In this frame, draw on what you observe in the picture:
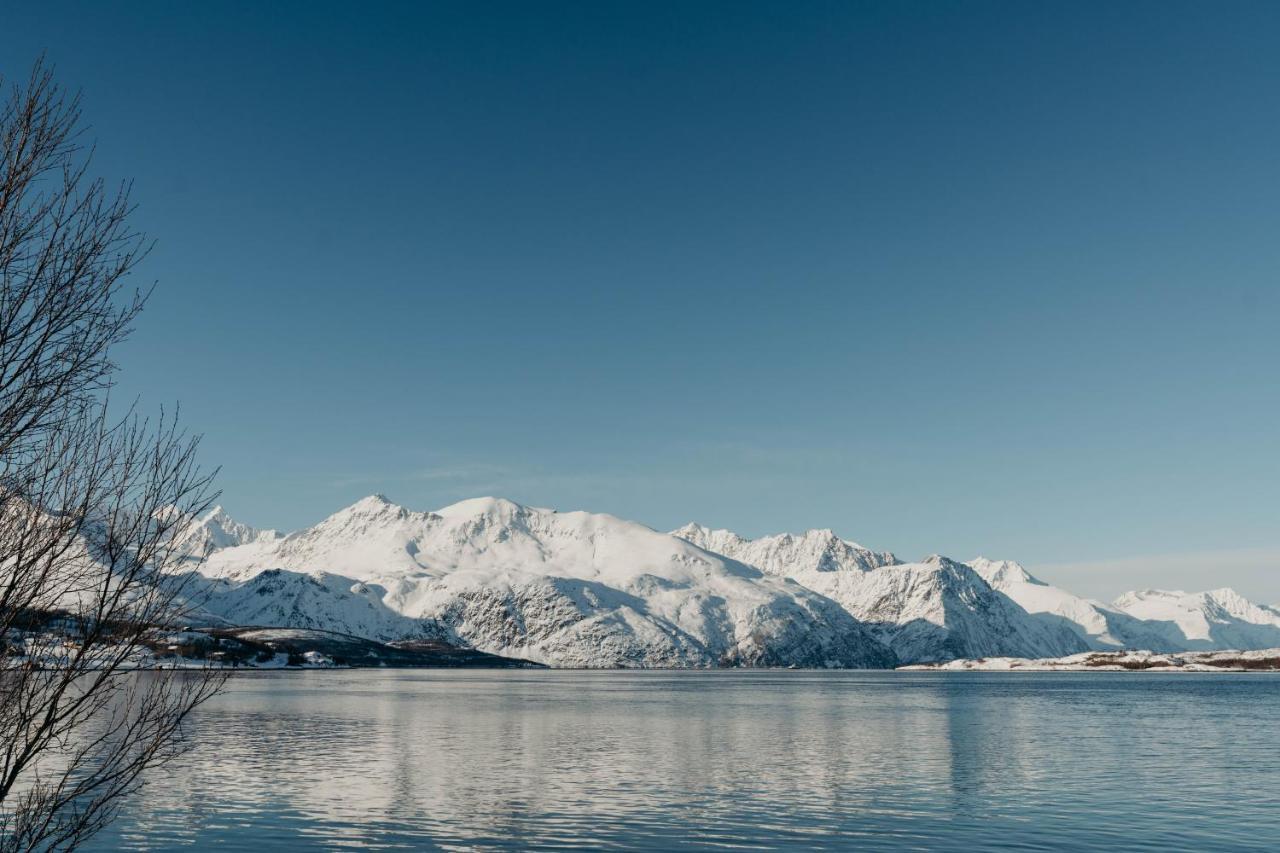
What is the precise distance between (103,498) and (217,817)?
3586 centimetres

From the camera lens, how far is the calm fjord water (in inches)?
1699

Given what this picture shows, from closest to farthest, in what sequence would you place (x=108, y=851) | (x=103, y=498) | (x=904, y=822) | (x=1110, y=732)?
(x=103, y=498)
(x=108, y=851)
(x=904, y=822)
(x=1110, y=732)

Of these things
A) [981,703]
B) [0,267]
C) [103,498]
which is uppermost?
[0,267]

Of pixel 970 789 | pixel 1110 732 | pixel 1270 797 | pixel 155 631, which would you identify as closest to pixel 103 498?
pixel 155 631

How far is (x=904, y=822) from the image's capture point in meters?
46.5

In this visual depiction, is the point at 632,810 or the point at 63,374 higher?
the point at 63,374

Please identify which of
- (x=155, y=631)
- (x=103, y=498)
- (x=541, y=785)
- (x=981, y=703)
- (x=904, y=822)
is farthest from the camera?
(x=981, y=703)

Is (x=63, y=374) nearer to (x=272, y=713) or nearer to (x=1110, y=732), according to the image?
(x=1110, y=732)

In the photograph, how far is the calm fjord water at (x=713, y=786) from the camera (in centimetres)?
4316

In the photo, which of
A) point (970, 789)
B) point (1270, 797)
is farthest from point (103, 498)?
point (1270, 797)

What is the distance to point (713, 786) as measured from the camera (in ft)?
193

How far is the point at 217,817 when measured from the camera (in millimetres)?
47469

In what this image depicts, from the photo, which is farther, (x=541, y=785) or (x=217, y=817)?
(x=541, y=785)

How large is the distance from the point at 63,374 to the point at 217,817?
37969 mm
